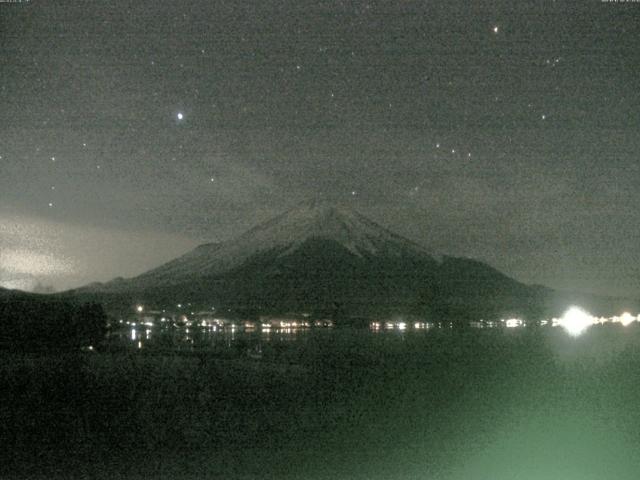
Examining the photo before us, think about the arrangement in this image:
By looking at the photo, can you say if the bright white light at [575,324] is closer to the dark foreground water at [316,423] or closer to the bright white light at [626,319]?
the bright white light at [626,319]

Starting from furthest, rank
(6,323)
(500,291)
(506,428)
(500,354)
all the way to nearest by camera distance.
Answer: (500,291)
(6,323)
(500,354)
(506,428)

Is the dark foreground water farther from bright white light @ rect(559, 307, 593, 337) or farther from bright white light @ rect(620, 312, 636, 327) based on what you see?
bright white light @ rect(620, 312, 636, 327)

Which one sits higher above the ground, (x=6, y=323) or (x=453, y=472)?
(x=6, y=323)

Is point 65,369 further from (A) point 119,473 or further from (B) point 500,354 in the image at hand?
(B) point 500,354

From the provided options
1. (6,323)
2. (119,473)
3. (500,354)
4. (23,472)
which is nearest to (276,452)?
(119,473)

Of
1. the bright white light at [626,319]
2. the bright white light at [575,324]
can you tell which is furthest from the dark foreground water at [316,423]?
the bright white light at [626,319]

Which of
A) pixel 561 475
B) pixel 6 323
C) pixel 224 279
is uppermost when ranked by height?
pixel 224 279

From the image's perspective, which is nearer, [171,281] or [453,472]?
[453,472]

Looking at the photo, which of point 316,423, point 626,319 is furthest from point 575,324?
point 316,423

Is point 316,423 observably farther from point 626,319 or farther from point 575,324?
point 626,319
